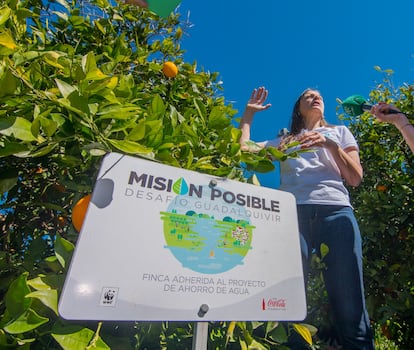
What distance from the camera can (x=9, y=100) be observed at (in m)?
0.54

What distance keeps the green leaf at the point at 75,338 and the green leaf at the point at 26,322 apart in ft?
0.11

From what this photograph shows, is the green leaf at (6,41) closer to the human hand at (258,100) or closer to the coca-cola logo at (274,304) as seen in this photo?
the coca-cola logo at (274,304)

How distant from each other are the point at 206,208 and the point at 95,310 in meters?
0.25

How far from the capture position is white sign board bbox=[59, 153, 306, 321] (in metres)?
0.46

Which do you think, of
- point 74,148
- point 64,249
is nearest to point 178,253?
point 64,249

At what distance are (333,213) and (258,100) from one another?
0.54 metres

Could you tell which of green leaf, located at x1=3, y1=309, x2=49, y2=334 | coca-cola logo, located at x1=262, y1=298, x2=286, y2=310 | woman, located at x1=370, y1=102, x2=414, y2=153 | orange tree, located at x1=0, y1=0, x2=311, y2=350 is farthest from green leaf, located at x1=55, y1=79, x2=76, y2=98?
woman, located at x1=370, y1=102, x2=414, y2=153

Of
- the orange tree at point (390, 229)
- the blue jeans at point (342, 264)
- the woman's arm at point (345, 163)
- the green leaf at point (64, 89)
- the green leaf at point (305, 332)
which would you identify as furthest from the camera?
the orange tree at point (390, 229)

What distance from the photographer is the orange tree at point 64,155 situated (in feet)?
1.61

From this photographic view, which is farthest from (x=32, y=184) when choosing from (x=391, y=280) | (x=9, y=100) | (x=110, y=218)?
(x=391, y=280)

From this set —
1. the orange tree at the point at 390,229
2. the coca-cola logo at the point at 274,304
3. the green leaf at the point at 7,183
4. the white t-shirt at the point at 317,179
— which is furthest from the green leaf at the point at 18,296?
the orange tree at the point at 390,229

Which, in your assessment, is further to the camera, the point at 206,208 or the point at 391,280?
the point at 391,280

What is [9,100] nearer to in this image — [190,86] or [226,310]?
[226,310]

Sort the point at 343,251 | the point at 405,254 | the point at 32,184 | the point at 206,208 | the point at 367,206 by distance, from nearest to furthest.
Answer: the point at 206,208 < the point at 32,184 < the point at 343,251 < the point at 405,254 < the point at 367,206
